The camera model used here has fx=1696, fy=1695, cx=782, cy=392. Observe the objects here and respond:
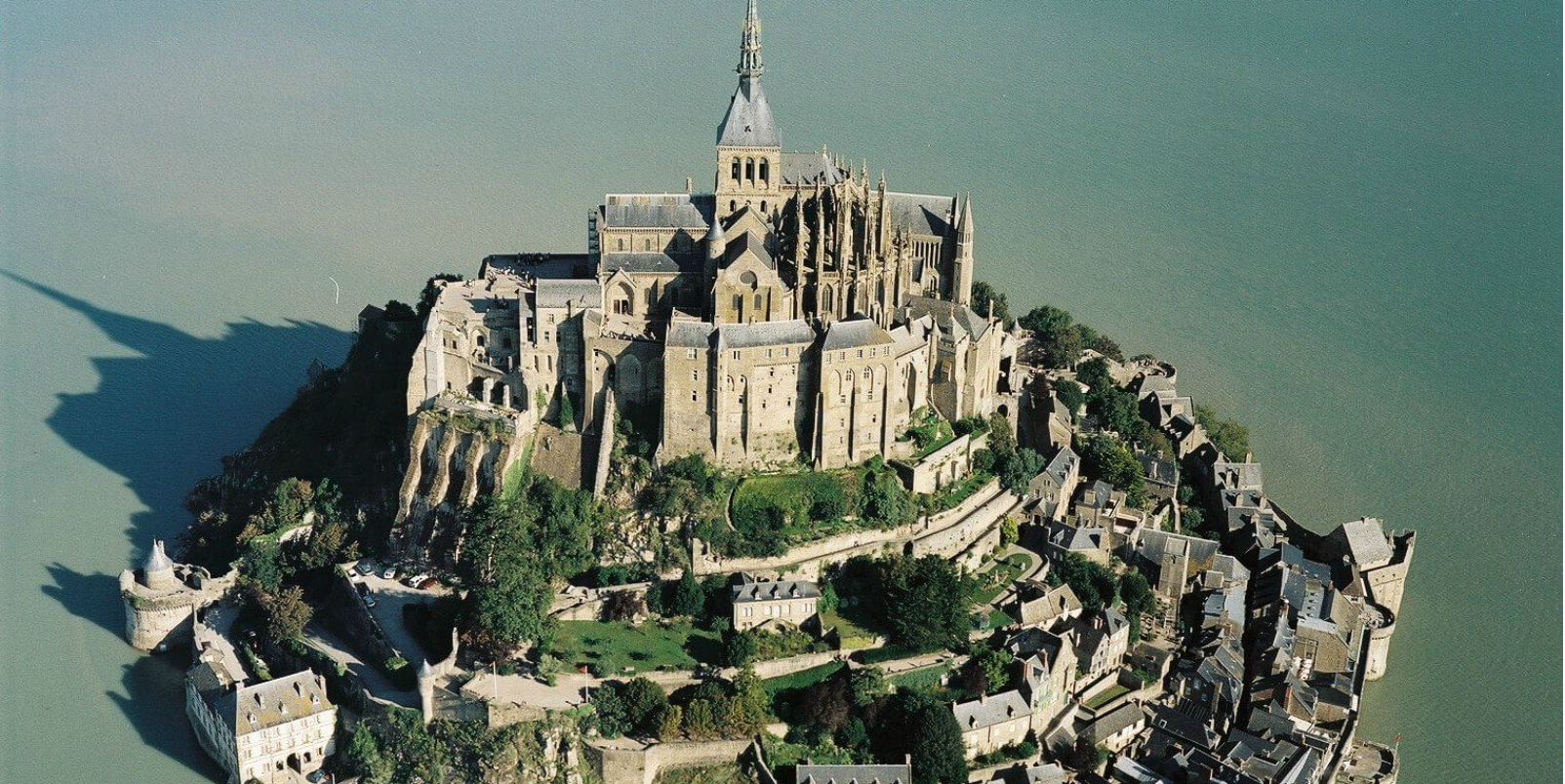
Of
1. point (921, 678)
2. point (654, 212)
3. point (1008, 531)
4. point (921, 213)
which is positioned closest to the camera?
point (921, 678)

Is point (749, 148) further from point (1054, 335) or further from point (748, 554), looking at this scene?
point (1054, 335)

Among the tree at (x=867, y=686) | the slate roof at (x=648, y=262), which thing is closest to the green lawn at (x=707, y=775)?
the tree at (x=867, y=686)

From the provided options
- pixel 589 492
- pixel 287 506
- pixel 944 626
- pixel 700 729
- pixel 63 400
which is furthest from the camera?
pixel 63 400

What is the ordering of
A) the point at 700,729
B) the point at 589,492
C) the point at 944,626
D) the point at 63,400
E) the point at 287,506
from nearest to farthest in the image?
1. the point at 700,729
2. the point at 944,626
3. the point at 589,492
4. the point at 287,506
5. the point at 63,400

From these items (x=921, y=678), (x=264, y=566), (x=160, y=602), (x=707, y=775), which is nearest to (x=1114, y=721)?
(x=921, y=678)

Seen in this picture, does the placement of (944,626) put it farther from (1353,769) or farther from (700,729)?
(1353,769)

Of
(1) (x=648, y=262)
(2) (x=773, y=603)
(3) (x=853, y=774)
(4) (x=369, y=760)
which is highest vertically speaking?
(1) (x=648, y=262)

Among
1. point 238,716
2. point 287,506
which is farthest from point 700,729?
point 287,506

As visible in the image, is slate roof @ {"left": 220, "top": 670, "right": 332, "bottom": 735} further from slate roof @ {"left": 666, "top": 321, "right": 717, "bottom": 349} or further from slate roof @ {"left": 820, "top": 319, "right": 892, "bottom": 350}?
slate roof @ {"left": 820, "top": 319, "right": 892, "bottom": 350}
